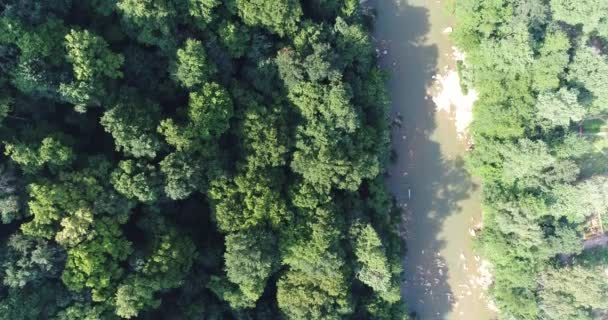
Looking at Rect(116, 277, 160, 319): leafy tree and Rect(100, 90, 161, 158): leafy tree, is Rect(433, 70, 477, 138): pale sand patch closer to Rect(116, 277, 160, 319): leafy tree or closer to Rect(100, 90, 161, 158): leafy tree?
Rect(100, 90, 161, 158): leafy tree

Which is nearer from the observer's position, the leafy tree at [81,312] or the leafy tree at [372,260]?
the leafy tree at [81,312]

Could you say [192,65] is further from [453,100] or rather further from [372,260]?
[453,100]

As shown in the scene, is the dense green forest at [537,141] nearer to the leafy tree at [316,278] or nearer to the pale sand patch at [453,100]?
the pale sand patch at [453,100]

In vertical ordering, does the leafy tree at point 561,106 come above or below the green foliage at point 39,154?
above

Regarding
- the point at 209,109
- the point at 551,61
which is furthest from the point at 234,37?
the point at 551,61

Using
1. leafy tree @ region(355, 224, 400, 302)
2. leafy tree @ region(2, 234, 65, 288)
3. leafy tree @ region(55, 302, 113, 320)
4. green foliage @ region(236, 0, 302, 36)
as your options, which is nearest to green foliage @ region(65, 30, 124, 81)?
green foliage @ region(236, 0, 302, 36)

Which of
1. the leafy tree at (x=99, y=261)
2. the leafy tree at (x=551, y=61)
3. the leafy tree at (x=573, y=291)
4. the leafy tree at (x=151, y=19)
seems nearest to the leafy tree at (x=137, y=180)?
the leafy tree at (x=99, y=261)
